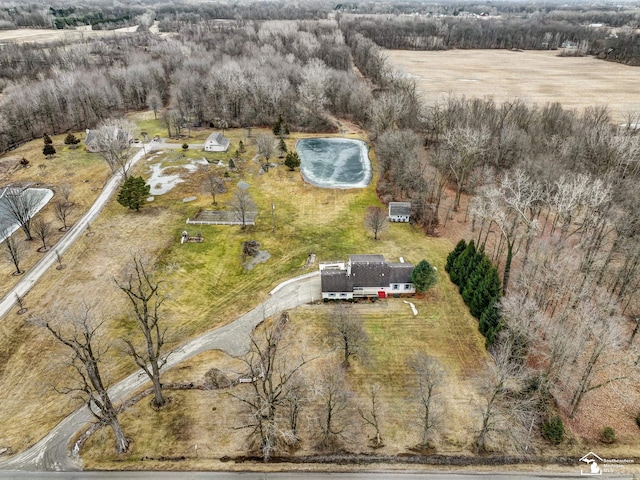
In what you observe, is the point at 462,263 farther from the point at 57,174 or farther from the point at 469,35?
the point at 469,35

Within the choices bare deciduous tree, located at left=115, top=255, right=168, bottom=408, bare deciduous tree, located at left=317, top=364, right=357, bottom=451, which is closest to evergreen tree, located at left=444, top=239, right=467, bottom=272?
bare deciduous tree, located at left=317, top=364, right=357, bottom=451

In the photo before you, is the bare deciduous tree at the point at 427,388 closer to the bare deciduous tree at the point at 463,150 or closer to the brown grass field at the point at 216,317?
the brown grass field at the point at 216,317

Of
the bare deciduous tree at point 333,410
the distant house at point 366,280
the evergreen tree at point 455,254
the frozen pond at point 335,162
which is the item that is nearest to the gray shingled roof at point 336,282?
the distant house at point 366,280

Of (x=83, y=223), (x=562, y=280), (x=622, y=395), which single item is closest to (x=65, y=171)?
(x=83, y=223)

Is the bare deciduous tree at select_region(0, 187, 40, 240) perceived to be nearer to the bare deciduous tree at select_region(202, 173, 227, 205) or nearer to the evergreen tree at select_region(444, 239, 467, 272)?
the bare deciduous tree at select_region(202, 173, 227, 205)

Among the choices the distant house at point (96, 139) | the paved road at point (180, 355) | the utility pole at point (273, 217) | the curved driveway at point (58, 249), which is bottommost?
the paved road at point (180, 355)
